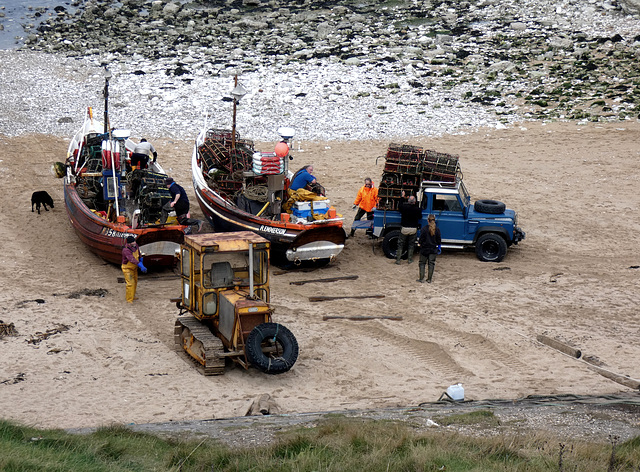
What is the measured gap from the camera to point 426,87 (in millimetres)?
30500

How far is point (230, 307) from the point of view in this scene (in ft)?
39.9

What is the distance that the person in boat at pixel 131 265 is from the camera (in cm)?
1516

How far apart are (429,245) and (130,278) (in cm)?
564

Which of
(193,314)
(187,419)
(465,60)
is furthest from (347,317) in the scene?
(465,60)

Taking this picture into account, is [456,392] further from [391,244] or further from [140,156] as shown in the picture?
[140,156]

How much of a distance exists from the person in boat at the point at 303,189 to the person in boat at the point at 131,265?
12.4 feet

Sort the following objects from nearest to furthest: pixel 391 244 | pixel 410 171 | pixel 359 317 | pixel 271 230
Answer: pixel 359 317 < pixel 271 230 < pixel 410 171 < pixel 391 244

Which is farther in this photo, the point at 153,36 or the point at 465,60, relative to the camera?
the point at 153,36

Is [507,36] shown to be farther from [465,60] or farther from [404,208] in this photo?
[404,208]

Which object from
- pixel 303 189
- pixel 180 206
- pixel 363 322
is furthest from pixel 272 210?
pixel 363 322

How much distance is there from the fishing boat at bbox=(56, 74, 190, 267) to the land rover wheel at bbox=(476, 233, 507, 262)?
19.5 feet

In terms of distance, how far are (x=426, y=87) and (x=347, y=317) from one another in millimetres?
17605

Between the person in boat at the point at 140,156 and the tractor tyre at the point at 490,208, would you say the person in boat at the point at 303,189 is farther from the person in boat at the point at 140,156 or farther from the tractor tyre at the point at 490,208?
the person in boat at the point at 140,156

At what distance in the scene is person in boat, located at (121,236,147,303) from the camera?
15164mm
